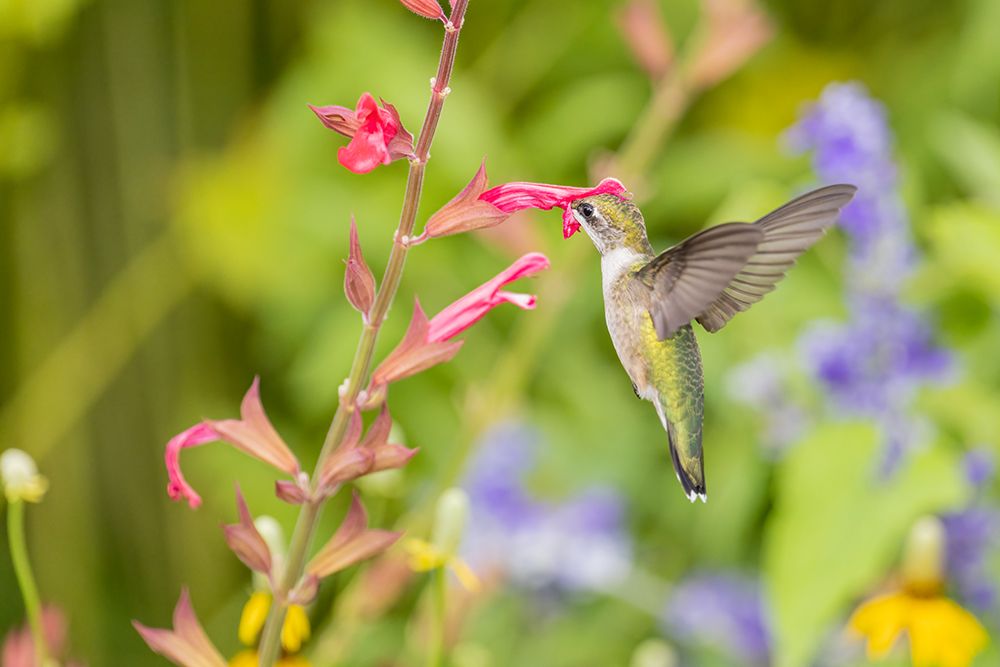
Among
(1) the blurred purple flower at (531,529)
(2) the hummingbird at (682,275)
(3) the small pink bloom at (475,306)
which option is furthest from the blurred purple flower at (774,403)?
(3) the small pink bloom at (475,306)

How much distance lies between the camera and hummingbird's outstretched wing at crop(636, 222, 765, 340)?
0.66m

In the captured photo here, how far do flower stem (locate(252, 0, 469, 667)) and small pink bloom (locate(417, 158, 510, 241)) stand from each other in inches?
1.4

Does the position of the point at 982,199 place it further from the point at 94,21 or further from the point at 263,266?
the point at 94,21

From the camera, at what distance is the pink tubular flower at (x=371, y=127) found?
1.84 feet

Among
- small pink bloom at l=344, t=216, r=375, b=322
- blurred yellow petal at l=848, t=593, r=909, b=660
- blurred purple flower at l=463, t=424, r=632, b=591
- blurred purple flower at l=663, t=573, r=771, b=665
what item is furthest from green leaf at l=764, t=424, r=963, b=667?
small pink bloom at l=344, t=216, r=375, b=322

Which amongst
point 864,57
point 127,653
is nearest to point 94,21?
point 127,653

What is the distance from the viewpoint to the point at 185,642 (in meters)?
0.64

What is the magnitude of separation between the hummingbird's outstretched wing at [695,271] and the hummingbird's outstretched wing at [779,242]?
2cm

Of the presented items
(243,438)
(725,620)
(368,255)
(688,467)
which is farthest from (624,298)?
(368,255)

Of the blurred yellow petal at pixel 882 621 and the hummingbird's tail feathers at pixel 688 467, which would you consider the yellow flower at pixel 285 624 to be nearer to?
the hummingbird's tail feathers at pixel 688 467

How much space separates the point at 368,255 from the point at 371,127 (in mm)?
1428

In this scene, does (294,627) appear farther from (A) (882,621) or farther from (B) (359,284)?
(A) (882,621)

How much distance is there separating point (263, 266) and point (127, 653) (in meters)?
0.84

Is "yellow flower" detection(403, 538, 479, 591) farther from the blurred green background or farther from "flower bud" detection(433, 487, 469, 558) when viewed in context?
the blurred green background
